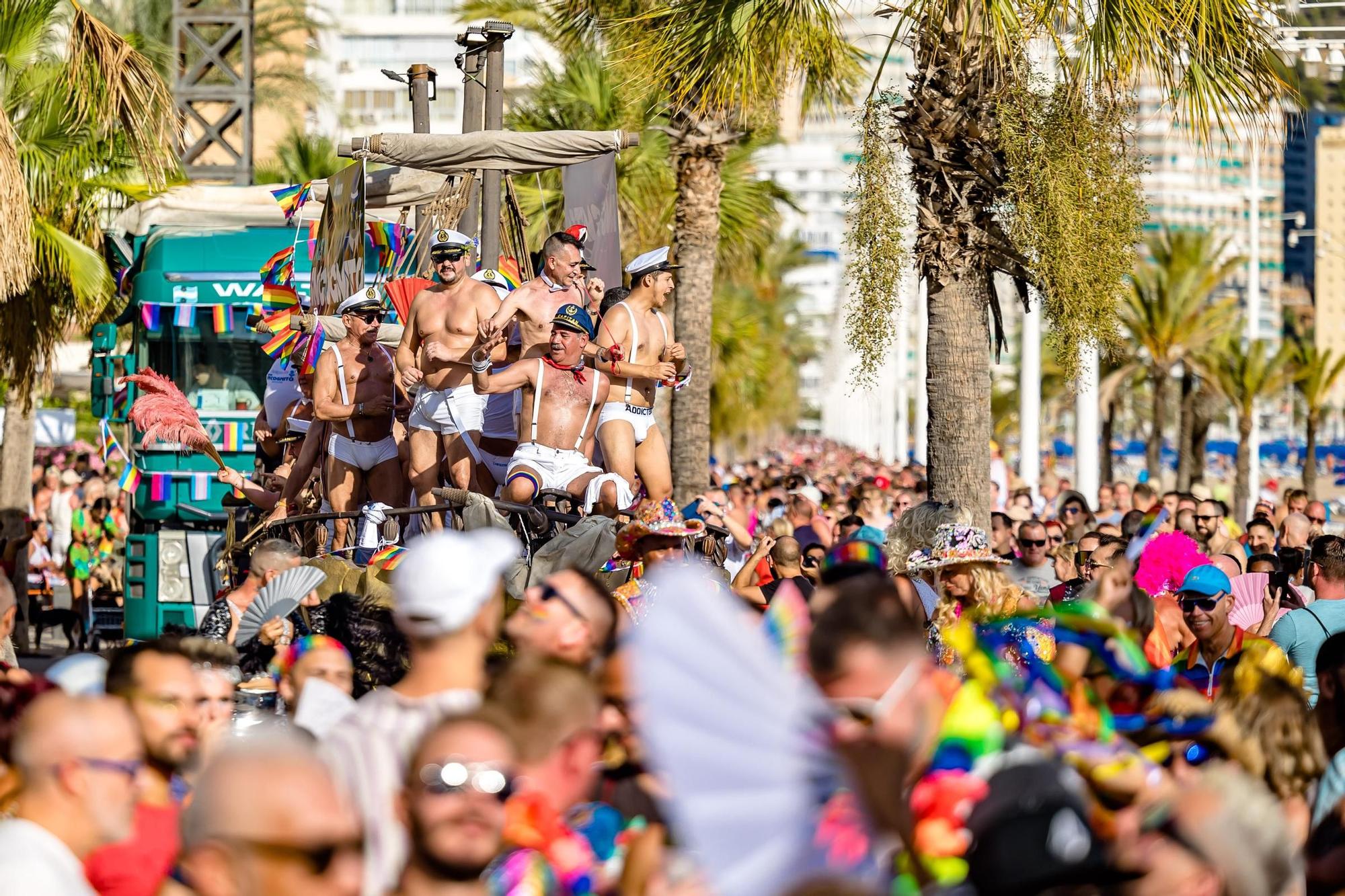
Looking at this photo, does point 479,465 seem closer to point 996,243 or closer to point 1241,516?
point 996,243

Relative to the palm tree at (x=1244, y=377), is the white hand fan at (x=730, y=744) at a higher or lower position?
higher

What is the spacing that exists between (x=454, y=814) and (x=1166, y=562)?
17.3 feet

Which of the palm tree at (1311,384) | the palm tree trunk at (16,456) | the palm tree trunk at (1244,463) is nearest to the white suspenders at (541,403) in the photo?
the palm tree trunk at (16,456)

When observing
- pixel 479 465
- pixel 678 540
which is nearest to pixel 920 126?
pixel 479 465

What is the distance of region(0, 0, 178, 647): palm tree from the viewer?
1295cm

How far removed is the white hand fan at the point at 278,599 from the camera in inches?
262

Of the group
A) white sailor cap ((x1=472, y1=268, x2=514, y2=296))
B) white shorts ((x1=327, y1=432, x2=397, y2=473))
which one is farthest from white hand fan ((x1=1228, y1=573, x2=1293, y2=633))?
white shorts ((x1=327, y1=432, x2=397, y2=473))

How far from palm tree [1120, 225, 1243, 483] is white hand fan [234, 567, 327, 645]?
93.0 feet

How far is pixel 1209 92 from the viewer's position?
10266 mm

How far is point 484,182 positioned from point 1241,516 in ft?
83.9

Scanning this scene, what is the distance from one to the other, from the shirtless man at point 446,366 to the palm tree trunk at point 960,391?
274cm

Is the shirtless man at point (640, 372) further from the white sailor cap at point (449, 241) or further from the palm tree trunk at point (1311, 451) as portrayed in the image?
the palm tree trunk at point (1311, 451)

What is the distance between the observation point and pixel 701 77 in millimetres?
11289

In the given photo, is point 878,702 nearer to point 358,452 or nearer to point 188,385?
point 358,452
